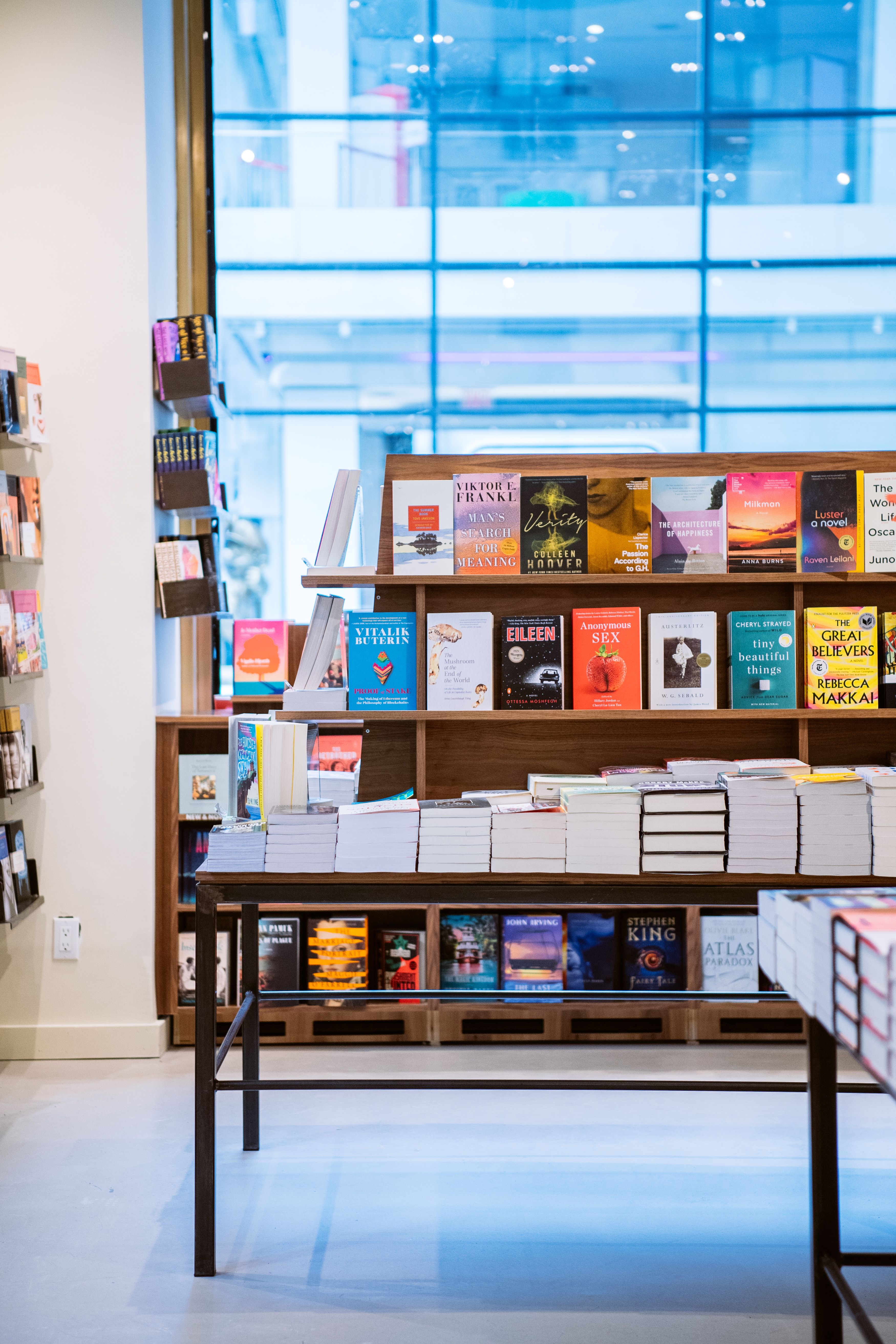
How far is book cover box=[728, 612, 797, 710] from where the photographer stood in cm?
269

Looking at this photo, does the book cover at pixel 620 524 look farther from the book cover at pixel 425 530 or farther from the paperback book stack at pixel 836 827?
the paperback book stack at pixel 836 827

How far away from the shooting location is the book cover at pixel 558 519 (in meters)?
2.69

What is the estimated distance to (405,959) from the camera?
3654mm

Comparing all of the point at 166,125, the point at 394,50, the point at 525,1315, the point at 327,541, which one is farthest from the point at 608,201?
the point at 525,1315

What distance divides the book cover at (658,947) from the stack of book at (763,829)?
144 centimetres

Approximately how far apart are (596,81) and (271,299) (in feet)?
5.55

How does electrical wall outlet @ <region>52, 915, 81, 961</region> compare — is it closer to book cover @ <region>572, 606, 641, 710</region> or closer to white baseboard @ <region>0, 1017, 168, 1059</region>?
white baseboard @ <region>0, 1017, 168, 1059</region>

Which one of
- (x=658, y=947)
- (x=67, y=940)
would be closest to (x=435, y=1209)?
(x=658, y=947)

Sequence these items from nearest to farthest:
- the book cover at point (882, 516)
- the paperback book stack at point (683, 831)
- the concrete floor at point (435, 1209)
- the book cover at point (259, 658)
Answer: the concrete floor at point (435, 1209) < the paperback book stack at point (683, 831) < the book cover at point (882, 516) < the book cover at point (259, 658)

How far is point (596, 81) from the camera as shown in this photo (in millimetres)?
4332

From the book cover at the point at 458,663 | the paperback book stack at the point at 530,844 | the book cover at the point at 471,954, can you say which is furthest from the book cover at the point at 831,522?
the book cover at the point at 471,954

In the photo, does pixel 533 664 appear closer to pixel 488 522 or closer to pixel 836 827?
pixel 488 522

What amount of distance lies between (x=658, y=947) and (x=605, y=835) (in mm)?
1572

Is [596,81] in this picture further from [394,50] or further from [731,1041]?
[731,1041]
